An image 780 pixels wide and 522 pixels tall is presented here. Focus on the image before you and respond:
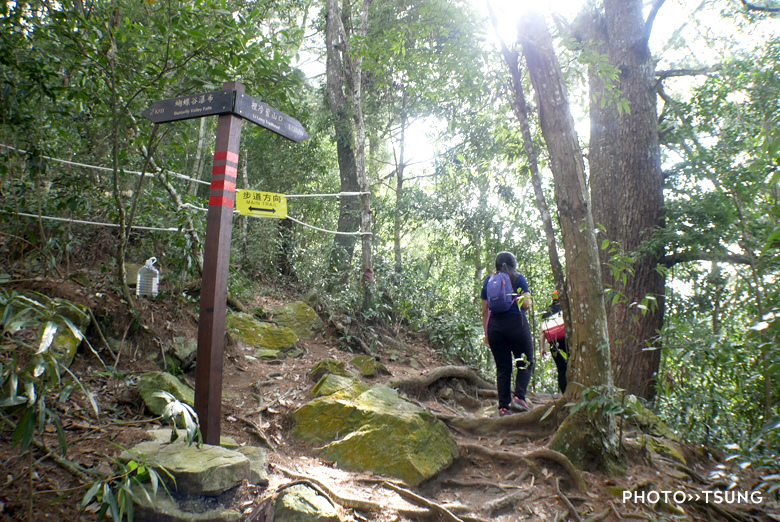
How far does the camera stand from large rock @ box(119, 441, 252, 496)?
223cm

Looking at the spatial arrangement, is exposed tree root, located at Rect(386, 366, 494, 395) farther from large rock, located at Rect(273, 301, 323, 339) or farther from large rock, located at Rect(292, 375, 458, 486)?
large rock, located at Rect(273, 301, 323, 339)

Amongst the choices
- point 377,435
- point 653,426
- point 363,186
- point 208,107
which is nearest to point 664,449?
point 653,426

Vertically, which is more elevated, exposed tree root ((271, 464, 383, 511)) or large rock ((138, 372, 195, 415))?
Result: large rock ((138, 372, 195, 415))

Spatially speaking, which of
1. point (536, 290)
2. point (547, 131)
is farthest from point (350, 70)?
point (536, 290)

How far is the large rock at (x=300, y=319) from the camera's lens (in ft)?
22.1

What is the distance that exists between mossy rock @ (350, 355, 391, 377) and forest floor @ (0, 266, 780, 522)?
1075 mm

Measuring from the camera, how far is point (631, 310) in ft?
17.0

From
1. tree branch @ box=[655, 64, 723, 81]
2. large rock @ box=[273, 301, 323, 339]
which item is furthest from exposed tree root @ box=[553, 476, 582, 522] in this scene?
tree branch @ box=[655, 64, 723, 81]

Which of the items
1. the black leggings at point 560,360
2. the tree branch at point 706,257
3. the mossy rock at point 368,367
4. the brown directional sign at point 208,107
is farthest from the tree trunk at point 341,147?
the tree branch at point 706,257

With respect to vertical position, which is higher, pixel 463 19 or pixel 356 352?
pixel 463 19

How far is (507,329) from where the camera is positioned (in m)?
4.35

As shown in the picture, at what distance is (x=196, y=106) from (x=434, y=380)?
13.6 feet

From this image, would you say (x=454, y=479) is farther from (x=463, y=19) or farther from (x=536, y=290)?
(x=536, y=290)

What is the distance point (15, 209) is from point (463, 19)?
6.37 metres
